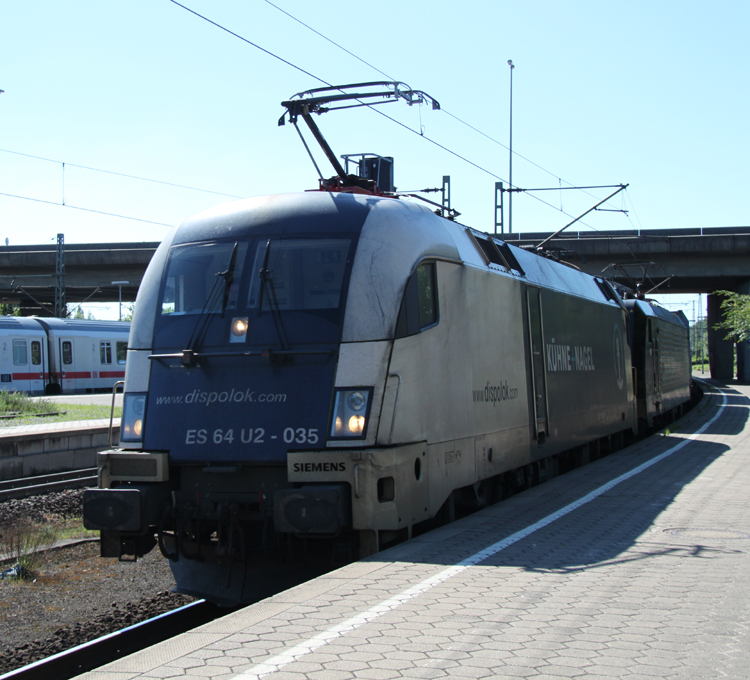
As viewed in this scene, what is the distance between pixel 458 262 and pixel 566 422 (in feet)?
14.4

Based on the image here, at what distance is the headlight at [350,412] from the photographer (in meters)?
6.34

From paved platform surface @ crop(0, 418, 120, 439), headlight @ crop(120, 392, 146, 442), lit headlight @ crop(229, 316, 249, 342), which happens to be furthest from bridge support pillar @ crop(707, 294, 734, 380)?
headlight @ crop(120, 392, 146, 442)

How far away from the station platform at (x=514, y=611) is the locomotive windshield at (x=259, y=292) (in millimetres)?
1871

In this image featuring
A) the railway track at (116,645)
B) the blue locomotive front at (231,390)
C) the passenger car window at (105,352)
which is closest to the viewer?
the railway track at (116,645)

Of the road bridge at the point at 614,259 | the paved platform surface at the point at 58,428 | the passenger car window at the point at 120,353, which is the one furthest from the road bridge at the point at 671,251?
the paved platform surface at the point at 58,428

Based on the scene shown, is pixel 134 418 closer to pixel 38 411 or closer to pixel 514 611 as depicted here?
pixel 514 611

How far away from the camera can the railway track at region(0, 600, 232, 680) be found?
5477 mm

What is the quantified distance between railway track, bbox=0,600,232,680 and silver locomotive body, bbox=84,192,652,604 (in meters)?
0.24

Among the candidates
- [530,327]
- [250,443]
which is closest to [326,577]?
[250,443]

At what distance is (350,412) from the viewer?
6.39 m

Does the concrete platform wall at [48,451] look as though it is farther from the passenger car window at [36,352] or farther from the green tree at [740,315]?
the green tree at [740,315]

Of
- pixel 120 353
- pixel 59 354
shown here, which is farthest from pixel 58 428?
pixel 120 353

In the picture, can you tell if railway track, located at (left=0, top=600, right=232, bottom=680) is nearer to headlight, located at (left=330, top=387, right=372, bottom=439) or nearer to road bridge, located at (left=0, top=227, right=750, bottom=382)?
headlight, located at (left=330, top=387, right=372, bottom=439)

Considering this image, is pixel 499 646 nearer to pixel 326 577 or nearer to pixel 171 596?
pixel 326 577
